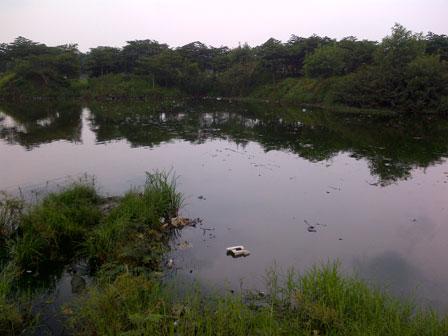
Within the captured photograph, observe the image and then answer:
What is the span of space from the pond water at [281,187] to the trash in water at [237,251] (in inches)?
4.1

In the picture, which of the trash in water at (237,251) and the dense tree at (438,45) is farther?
the dense tree at (438,45)

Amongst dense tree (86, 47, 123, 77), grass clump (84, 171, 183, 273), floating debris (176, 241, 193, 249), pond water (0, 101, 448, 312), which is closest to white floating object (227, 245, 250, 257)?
pond water (0, 101, 448, 312)

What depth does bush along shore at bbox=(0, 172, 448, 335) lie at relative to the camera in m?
2.97

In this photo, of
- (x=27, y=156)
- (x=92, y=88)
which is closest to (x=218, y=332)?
(x=27, y=156)

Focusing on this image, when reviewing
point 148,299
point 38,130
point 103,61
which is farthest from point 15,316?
point 103,61

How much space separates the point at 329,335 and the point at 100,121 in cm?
1969

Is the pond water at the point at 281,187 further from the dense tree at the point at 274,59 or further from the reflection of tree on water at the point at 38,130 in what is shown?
the dense tree at the point at 274,59

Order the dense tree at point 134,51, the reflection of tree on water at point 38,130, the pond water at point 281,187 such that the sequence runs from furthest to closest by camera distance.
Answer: the dense tree at point 134,51
the reflection of tree on water at point 38,130
the pond water at point 281,187

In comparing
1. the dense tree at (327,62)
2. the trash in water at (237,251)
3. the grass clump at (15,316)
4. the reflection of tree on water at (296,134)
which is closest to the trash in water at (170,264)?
the trash in water at (237,251)

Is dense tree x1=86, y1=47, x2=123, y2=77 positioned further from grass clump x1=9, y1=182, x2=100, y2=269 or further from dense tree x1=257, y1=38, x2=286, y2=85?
grass clump x1=9, y1=182, x2=100, y2=269

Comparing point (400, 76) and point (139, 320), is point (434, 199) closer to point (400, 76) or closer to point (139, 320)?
point (139, 320)

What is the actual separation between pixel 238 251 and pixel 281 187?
353 cm

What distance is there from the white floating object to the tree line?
84.6 ft

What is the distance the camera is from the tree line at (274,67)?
1017 inches
